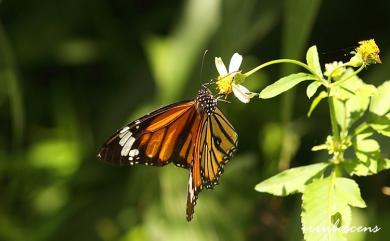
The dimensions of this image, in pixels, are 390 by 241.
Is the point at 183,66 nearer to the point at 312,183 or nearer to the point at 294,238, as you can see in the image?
the point at 294,238

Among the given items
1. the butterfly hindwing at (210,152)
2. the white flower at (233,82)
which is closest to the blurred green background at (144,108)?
the butterfly hindwing at (210,152)

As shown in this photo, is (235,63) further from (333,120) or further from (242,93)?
(333,120)

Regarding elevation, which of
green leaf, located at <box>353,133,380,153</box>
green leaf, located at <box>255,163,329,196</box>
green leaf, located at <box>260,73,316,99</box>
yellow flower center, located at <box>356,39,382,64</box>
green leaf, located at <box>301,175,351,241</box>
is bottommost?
green leaf, located at <box>301,175,351,241</box>

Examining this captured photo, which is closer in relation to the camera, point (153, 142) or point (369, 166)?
point (369, 166)

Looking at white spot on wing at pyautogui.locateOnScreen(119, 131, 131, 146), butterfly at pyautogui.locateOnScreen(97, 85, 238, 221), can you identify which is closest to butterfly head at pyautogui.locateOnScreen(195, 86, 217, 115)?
butterfly at pyautogui.locateOnScreen(97, 85, 238, 221)

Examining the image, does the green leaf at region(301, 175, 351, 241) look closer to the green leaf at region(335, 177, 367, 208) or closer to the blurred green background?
the green leaf at region(335, 177, 367, 208)

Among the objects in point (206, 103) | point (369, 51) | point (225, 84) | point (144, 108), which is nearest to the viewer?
point (369, 51)

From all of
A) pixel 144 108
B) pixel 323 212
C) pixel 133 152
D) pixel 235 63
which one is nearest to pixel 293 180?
pixel 323 212
